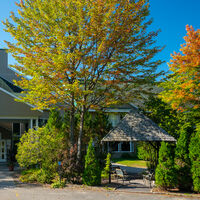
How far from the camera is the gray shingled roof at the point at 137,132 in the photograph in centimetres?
1417

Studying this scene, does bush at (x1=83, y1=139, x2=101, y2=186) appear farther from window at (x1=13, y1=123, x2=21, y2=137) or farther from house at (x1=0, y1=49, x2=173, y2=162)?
window at (x1=13, y1=123, x2=21, y2=137)

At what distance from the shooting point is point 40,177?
14344mm

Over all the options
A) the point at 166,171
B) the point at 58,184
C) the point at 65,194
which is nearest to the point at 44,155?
the point at 58,184

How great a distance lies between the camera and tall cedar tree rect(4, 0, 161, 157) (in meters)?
14.6

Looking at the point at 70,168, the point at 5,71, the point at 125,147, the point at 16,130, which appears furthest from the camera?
the point at 5,71

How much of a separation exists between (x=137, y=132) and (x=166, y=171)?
3084 mm

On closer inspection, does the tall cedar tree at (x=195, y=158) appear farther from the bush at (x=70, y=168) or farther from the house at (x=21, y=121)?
the bush at (x=70, y=168)

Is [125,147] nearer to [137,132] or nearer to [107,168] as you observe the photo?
[137,132]

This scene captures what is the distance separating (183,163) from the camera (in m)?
12.6

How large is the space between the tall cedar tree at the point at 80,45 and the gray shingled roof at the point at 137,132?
225 cm

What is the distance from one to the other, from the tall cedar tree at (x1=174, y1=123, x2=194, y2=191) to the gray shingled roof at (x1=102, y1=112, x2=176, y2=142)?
45.3 inches

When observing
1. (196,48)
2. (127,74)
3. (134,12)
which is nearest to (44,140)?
(127,74)

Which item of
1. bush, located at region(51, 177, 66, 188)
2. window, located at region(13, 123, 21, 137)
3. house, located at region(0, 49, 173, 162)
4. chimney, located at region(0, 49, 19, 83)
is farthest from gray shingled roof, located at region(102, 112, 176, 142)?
chimney, located at region(0, 49, 19, 83)

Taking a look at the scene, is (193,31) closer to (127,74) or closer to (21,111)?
(127,74)
